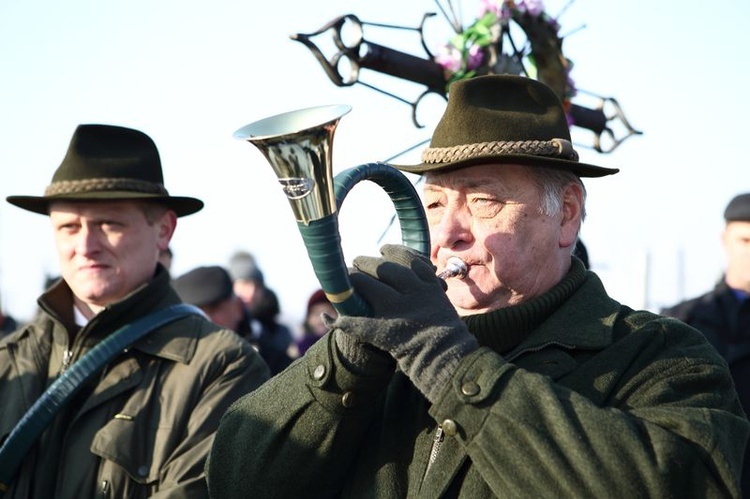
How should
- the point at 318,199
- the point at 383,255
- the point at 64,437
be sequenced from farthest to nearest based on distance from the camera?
the point at 64,437 → the point at 383,255 → the point at 318,199

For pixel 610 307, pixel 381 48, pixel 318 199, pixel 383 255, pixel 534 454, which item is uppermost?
pixel 381 48

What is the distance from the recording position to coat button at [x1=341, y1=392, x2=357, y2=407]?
10.7ft

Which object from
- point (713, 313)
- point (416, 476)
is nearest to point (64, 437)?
point (416, 476)

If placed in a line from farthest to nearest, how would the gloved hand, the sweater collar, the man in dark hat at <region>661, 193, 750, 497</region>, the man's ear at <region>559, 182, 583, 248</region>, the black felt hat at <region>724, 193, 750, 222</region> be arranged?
the black felt hat at <region>724, 193, 750, 222</region>, the man in dark hat at <region>661, 193, 750, 497</region>, the man's ear at <region>559, 182, 583, 248</region>, the sweater collar, the gloved hand

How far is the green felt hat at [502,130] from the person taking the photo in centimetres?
349

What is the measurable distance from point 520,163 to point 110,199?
7.50 feet

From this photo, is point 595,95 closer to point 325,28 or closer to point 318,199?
point 325,28

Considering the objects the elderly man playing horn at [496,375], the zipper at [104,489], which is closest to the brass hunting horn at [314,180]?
the elderly man playing horn at [496,375]

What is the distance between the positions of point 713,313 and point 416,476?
3.72m

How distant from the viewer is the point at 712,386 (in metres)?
3.22

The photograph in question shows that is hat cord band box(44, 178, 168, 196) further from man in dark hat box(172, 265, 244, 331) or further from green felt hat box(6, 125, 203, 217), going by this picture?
man in dark hat box(172, 265, 244, 331)

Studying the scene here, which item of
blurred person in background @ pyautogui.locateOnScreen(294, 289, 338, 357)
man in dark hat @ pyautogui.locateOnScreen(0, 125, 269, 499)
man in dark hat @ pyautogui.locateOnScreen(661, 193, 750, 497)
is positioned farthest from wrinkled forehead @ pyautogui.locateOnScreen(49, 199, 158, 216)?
blurred person in background @ pyautogui.locateOnScreen(294, 289, 338, 357)

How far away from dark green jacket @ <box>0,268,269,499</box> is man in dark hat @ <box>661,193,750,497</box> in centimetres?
270

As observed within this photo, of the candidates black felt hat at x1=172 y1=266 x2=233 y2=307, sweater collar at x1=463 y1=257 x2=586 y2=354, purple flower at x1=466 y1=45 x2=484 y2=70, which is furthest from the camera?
black felt hat at x1=172 y1=266 x2=233 y2=307
